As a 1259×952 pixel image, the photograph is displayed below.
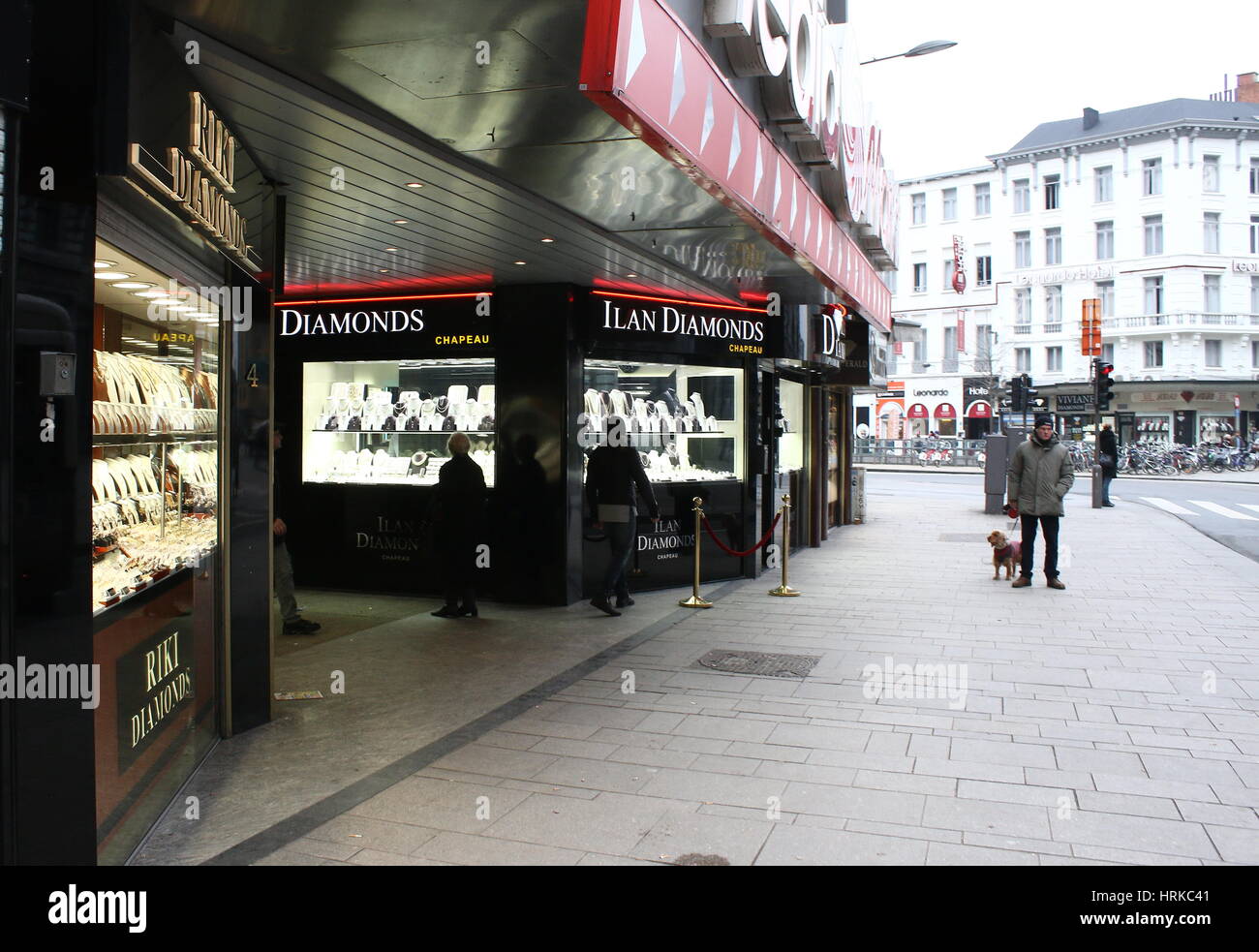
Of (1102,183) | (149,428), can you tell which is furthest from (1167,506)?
(1102,183)

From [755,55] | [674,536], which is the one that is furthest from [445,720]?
[674,536]

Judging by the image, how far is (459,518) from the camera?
9.84 metres

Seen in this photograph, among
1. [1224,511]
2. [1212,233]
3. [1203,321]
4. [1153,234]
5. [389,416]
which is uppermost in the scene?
[1153,234]

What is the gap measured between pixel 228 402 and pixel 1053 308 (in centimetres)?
5176

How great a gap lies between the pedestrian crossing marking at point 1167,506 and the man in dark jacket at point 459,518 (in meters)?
17.8

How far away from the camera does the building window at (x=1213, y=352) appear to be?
4712 cm

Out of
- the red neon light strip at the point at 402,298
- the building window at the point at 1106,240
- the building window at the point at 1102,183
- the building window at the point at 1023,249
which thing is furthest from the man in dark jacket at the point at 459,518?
the building window at the point at 1023,249

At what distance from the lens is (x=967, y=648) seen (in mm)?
8344

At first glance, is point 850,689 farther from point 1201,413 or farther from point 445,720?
point 1201,413

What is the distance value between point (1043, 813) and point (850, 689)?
2.43 m

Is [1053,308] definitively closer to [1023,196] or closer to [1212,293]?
[1023,196]

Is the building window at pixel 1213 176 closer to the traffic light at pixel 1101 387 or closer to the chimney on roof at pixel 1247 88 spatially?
the chimney on roof at pixel 1247 88

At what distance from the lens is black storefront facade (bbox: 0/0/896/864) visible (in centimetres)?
327
